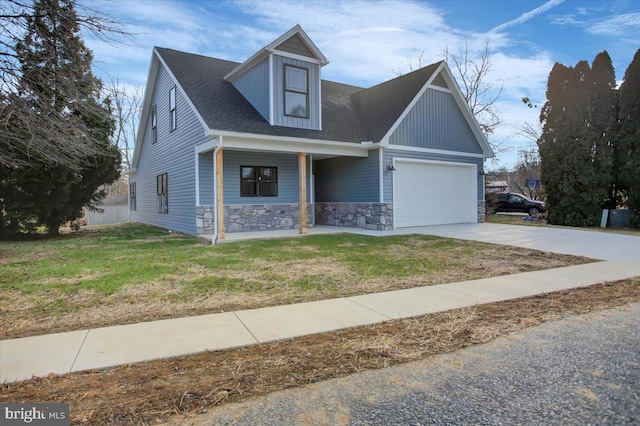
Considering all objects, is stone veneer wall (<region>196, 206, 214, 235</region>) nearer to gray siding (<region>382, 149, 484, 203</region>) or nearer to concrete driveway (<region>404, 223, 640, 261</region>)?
gray siding (<region>382, 149, 484, 203</region>)

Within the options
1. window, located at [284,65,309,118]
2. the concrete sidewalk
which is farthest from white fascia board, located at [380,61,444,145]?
the concrete sidewalk

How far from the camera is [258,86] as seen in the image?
43.3 feet

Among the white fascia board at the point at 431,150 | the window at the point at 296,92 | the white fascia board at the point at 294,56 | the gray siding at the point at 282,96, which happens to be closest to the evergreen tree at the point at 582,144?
the white fascia board at the point at 431,150

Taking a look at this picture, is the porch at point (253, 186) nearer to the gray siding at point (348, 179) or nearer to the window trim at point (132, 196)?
the gray siding at point (348, 179)

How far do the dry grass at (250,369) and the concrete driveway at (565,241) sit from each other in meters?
5.14

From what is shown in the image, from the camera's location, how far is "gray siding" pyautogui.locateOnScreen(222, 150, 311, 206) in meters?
12.6

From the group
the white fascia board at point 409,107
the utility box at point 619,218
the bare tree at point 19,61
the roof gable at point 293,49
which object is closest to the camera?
the bare tree at point 19,61

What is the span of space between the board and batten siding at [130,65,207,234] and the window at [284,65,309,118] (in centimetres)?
317

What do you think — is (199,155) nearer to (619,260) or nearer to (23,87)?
(23,87)

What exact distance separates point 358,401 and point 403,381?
1.53ft

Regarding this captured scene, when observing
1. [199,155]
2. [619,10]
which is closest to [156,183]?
[199,155]

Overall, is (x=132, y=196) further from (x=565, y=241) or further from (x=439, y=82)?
(x=565, y=241)

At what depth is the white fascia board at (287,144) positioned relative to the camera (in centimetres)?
1088

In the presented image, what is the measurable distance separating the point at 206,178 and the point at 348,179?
18.3 ft
